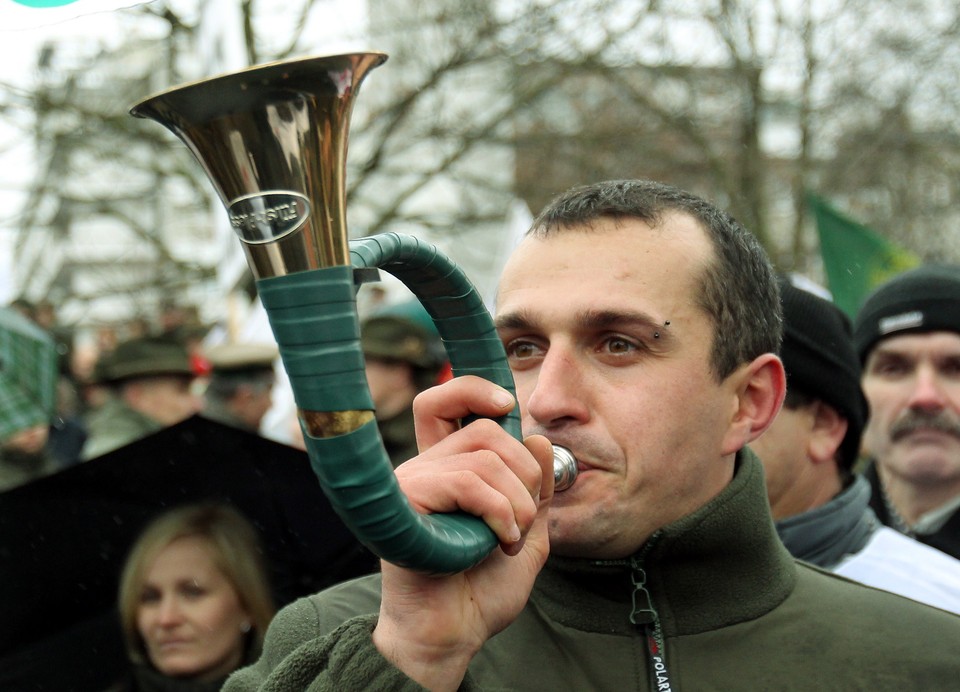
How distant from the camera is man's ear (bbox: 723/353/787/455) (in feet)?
8.20

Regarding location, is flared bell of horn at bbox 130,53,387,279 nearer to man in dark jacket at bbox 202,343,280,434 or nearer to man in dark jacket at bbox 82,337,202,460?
man in dark jacket at bbox 82,337,202,460

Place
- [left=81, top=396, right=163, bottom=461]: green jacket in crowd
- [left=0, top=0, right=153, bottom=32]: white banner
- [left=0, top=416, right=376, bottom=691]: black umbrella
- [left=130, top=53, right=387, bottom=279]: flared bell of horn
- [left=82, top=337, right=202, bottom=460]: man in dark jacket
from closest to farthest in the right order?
[left=130, top=53, right=387, bottom=279]: flared bell of horn < [left=0, top=0, right=153, bottom=32]: white banner < [left=0, top=416, right=376, bottom=691]: black umbrella < [left=81, top=396, right=163, bottom=461]: green jacket in crowd < [left=82, top=337, right=202, bottom=460]: man in dark jacket

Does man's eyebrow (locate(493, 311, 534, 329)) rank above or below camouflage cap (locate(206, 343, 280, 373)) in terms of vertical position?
above

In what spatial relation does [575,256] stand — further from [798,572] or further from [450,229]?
[450,229]

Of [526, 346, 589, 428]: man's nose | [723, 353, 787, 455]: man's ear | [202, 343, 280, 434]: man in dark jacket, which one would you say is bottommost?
[202, 343, 280, 434]: man in dark jacket

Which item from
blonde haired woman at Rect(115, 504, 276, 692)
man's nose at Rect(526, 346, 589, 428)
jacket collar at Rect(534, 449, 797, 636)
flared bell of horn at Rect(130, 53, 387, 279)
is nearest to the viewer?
flared bell of horn at Rect(130, 53, 387, 279)

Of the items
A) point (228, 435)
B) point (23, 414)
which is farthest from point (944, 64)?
point (228, 435)

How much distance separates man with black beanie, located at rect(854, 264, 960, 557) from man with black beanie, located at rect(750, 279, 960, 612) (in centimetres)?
45

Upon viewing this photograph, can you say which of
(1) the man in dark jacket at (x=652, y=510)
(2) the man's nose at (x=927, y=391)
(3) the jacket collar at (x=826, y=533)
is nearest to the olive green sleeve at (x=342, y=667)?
(1) the man in dark jacket at (x=652, y=510)

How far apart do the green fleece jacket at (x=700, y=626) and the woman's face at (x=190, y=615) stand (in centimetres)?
138

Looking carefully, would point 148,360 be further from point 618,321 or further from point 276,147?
point 276,147

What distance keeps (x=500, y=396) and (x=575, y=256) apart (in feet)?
1.99

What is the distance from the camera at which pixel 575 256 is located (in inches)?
93.1

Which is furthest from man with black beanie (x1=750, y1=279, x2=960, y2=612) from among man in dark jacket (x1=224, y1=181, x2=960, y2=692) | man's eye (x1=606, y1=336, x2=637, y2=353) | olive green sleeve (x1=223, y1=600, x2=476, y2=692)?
olive green sleeve (x1=223, y1=600, x2=476, y2=692)
